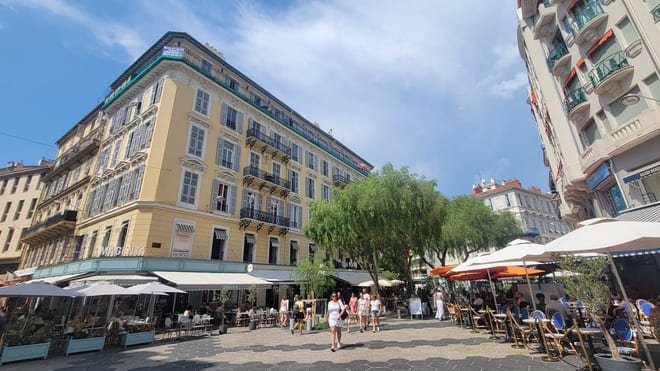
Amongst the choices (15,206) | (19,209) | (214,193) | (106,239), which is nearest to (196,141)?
(214,193)

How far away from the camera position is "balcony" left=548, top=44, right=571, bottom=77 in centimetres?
1584

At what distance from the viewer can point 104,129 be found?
2398cm

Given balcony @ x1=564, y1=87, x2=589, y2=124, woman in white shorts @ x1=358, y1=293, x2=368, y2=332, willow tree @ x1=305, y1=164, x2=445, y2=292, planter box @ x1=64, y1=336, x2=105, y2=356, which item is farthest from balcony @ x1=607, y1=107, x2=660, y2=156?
planter box @ x1=64, y1=336, x2=105, y2=356

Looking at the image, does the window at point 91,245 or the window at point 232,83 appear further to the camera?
the window at point 232,83

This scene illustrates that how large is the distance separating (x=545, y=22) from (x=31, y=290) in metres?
28.3

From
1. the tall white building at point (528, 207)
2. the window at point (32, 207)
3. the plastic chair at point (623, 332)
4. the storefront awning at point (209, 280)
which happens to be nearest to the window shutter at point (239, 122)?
the storefront awning at point (209, 280)

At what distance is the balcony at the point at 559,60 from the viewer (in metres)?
15.8

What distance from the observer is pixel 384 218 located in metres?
17.1

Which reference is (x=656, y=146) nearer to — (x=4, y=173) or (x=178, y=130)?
(x=178, y=130)

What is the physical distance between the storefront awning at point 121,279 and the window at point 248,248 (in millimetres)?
6664

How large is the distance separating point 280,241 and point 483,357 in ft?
59.0

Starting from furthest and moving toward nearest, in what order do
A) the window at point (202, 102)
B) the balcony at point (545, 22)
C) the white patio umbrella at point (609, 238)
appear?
the window at point (202, 102)
the balcony at point (545, 22)
the white patio umbrella at point (609, 238)

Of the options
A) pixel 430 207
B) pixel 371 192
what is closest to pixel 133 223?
pixel 371 192

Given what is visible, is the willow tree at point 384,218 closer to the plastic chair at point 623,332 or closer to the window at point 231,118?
the window at point 231,118
